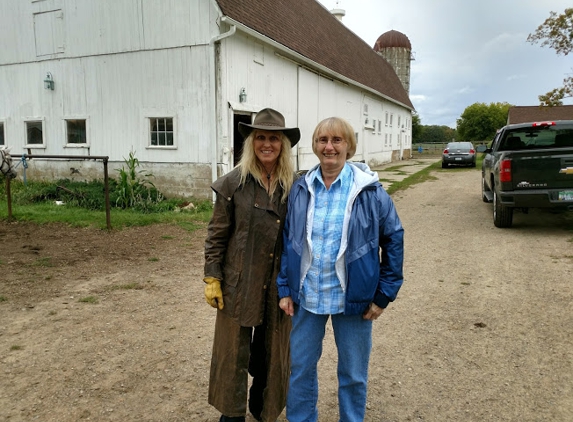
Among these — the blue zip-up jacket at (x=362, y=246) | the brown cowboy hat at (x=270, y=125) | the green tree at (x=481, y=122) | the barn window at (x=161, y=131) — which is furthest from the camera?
the green tree at (x=481, y=122)

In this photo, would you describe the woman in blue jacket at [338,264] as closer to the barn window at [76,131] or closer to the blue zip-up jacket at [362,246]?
the blue zip-up jacket at [362,246]

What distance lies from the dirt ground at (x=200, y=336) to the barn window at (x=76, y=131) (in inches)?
247

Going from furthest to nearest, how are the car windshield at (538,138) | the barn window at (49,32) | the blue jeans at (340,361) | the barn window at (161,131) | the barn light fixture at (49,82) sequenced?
the barn light fixture at (49,82)
the barn window at (49,32)
the barn window at (161,131)
the car windshield at (538,138)
the blue jeans at (340,361)

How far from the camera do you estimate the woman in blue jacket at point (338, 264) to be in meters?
2.37

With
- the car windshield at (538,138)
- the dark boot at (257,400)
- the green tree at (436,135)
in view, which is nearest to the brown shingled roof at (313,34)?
the car windshield at (538,138)

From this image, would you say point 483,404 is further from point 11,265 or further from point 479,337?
point 11,265

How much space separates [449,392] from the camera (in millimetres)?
3207

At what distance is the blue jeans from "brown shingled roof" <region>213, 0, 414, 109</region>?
964cm

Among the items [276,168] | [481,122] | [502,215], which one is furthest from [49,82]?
[481,122]

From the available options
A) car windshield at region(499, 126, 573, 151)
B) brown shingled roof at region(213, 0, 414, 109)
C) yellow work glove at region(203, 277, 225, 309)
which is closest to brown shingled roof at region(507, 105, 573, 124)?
brown shingled roof at region(213, 0, 414, 109)

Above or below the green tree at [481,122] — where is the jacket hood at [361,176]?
below

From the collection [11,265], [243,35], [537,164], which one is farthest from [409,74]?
[11,265]

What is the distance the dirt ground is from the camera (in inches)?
120

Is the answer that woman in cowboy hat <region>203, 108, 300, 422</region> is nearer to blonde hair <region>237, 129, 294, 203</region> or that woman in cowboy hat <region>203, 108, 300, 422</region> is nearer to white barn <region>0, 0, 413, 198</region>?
blonde hair <region>237, 129, 294, 203</region>
